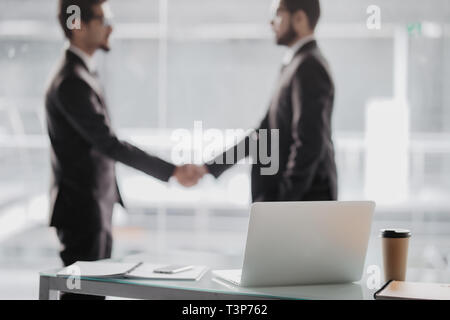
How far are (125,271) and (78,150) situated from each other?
134 centimetres

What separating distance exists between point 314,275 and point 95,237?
4.95 ft

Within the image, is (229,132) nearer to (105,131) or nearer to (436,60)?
(105,131)

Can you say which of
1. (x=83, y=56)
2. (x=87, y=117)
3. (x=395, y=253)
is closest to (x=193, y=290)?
(x=395, y=253)

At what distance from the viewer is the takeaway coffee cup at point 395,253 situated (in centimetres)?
139

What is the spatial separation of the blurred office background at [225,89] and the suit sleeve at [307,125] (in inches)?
27.7

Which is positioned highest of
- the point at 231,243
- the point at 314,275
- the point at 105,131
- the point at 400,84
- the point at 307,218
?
the point at 400,84

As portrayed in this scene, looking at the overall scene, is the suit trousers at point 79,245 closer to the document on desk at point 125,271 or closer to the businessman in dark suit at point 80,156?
the businessman in dark suit at point 80,156

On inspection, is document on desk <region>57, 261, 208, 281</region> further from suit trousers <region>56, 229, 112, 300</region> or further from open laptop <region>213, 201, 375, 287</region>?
suit trousers <region>56, 229, 112, 300</region>

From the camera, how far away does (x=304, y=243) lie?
133cm

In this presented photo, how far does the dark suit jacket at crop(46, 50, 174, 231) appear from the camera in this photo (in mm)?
2676

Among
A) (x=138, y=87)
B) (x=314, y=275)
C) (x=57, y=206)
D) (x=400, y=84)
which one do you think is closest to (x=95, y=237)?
(x=57, y=206)

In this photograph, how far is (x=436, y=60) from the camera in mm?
3396

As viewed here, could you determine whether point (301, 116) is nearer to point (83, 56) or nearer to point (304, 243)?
point (83, 56)

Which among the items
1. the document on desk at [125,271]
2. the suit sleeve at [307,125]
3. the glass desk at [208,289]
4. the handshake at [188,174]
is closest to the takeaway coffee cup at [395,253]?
the glass desk at [208,289]
